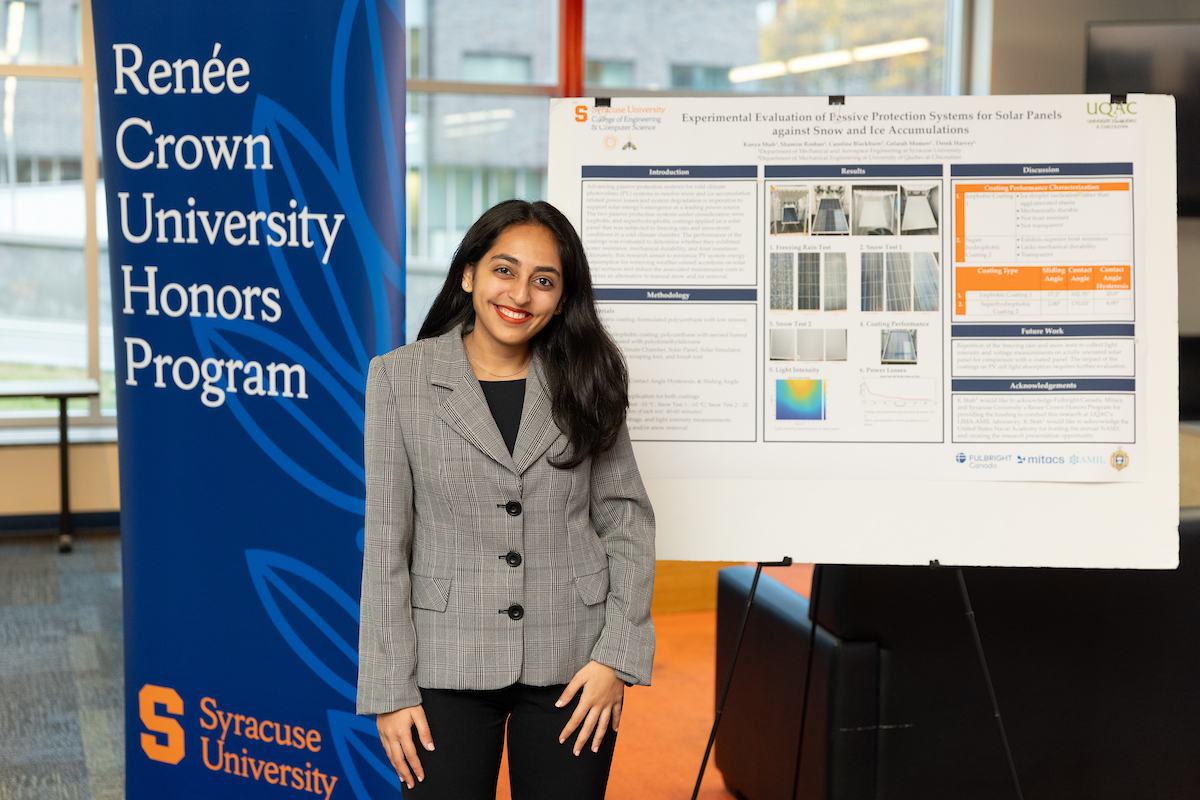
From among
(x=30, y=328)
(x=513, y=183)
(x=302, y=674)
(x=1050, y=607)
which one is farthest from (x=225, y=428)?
(x=30, y=328)

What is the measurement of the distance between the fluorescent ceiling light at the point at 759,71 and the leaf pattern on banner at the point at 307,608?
5.07 meters

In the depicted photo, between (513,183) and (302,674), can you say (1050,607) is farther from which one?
(513,183)

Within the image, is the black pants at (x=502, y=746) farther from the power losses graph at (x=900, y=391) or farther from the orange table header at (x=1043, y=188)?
the orange table header at (x=1043, y=188)

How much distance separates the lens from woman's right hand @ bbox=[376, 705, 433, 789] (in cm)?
142

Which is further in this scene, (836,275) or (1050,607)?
(1050,607)

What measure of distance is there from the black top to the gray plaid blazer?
19 mm

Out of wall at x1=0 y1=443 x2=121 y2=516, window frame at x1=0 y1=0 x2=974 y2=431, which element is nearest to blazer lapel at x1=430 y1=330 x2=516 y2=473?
window frame at x1=0 y1=0 x2=974 y2=431

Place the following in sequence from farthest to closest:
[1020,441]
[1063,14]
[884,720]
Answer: [1063,14] → [884,720] → [1020,441]

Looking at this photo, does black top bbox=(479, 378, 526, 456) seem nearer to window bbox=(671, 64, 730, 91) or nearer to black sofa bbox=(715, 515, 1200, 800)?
black sofa bbox=(715, 515, 1200, 800)

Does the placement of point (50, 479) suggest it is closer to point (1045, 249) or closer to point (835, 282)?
point (835, 282)

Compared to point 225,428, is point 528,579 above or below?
below

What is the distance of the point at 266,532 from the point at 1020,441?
1568mm

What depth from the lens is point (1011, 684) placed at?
7.97 feet

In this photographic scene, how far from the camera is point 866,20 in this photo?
6477mm
